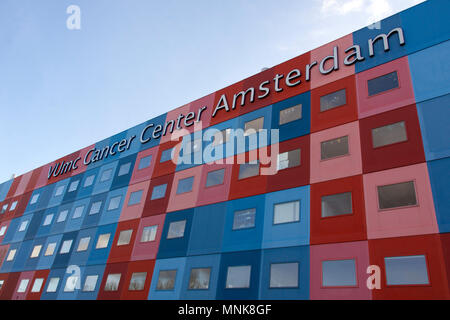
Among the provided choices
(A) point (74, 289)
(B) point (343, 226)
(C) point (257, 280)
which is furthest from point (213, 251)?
(A) point (74, 289)

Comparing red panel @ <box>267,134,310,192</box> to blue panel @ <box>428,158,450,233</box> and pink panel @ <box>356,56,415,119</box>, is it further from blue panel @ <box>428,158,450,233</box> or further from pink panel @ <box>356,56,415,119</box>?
blue panel @ <box>428,158,450,233</box>

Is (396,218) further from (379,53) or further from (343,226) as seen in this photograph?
(379,53)

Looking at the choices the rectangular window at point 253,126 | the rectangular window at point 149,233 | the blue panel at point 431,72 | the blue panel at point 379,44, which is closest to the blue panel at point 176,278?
the rectangular window at point 149,233

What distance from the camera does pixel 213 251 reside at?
25141 millimetres

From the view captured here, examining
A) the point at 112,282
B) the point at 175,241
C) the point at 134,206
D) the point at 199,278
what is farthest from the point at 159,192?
the point at 199,278

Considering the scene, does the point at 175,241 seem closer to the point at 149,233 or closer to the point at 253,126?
the point at 149,233

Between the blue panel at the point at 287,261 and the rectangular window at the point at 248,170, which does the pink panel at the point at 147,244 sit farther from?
the blue panel at the point at 287,261

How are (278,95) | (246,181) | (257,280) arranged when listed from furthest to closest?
(278,95) < (246,181) < (257,280)

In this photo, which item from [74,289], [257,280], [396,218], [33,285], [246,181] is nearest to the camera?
[396,218]

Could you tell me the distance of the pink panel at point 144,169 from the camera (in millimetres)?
34850

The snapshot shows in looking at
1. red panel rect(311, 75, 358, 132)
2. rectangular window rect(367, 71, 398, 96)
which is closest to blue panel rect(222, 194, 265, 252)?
red panel rect(311, 75, 358, 132)

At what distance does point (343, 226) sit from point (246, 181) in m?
8.62

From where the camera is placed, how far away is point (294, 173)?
79.5 feet
